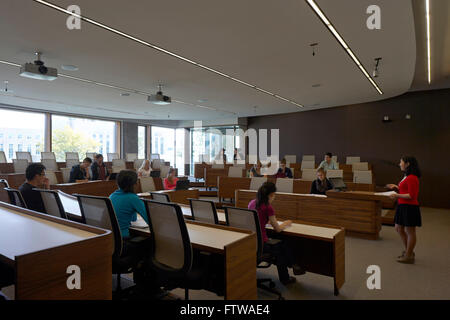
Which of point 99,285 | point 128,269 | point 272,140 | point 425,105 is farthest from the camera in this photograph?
point 272,140

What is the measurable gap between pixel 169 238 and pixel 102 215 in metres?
0.63

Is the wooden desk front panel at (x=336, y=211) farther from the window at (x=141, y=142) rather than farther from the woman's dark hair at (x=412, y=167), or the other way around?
the window at (x=141, y=142)

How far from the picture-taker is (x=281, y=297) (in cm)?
275

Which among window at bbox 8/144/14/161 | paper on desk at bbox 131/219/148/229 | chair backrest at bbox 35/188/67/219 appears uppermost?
window at bbox 8/144/14/161

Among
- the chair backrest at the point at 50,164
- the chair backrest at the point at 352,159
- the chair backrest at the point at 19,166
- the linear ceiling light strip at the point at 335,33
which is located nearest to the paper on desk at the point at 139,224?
the linear ceiling light strip at the point at 335,33

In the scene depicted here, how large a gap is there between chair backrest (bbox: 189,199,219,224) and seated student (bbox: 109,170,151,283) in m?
0.56

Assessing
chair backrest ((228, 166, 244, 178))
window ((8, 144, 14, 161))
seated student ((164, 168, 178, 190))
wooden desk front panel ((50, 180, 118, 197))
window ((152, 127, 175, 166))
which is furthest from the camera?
window ((152, 127, 175, 166))

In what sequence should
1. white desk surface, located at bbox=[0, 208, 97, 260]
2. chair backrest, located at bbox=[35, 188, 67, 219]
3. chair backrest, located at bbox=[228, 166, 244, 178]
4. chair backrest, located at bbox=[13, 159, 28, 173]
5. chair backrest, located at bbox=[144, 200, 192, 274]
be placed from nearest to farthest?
white desk surface, located at bbox=[0, 208, 97, 260]
chair backrest, located at bbox=[144, 200, 192, 274]
chair backrest, located at bbox=[35, 188, 67, 219]
chair backrest, located at bbox=[13, 159, 28, 173]
chair backrest, located at bbox=[228, 166, 244, 178]

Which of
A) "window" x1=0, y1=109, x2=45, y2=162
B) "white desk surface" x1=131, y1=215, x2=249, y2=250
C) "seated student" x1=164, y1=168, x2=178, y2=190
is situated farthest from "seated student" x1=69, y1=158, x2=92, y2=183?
"window" x1=0, y1=109, x2=45, y2=162

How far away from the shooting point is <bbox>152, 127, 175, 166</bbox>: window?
48.1 ft

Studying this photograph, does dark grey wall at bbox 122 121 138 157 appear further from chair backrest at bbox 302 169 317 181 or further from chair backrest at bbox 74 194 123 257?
chair backrest at bbox 74 194 123 257
